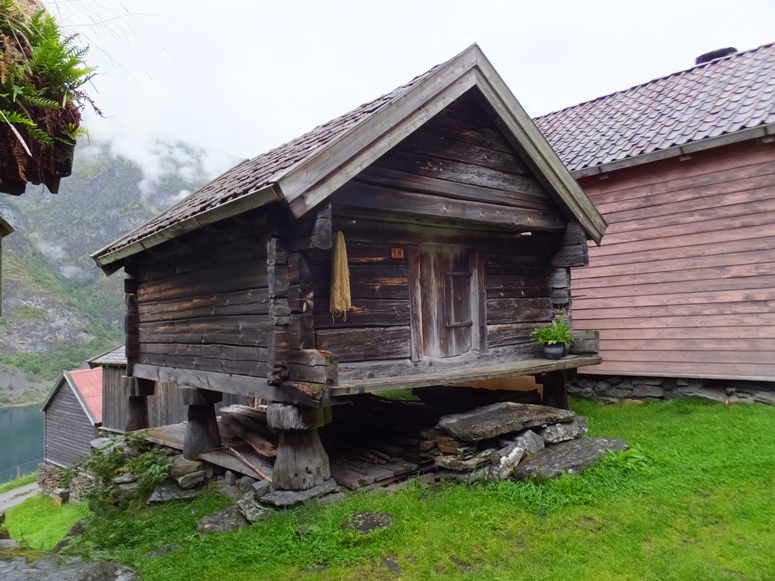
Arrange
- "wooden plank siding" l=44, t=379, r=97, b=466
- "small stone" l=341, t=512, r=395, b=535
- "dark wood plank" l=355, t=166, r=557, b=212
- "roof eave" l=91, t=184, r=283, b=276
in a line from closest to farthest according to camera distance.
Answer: "small stone" l=341, t=512, r=395, b=535 → "roof eave" l=91, t=184, r=283, b=276 → "dark wood plank" l=355, t=166, r=557, b=212 → "wooden plank siding" l=44, t=379, r=97, b=466

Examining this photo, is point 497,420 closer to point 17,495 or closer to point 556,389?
point 556,389

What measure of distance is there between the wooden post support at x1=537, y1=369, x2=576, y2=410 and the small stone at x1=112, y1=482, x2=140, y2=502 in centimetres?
623

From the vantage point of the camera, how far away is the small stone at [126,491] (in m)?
7.61

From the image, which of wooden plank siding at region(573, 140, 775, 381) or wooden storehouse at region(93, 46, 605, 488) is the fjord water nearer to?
wooden storehouse at region(93, 46, 605, 488)

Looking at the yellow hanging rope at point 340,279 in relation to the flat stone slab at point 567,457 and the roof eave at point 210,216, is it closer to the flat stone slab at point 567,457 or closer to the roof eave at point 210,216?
the roof eave at point 210,216

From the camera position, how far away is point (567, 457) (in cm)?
599

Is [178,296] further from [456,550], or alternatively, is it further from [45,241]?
[45,241]

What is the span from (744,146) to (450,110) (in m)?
5.07

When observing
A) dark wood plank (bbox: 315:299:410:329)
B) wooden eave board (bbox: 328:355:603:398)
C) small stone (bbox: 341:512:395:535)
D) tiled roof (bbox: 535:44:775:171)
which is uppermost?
tiled roof (bbox: 535:44:775:171)

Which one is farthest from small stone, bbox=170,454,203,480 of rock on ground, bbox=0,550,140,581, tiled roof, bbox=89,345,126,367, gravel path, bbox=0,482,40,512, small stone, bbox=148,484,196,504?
gravel path, bbox=0,482,40,512

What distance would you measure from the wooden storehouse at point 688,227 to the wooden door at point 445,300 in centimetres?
403

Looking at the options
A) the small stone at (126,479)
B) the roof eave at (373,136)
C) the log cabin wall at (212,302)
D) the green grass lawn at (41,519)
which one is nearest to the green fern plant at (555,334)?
the roof eave at (373,136)

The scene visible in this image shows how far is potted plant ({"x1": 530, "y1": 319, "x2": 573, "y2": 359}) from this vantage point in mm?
7840

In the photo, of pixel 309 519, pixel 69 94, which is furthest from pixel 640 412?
pixel 69 94
